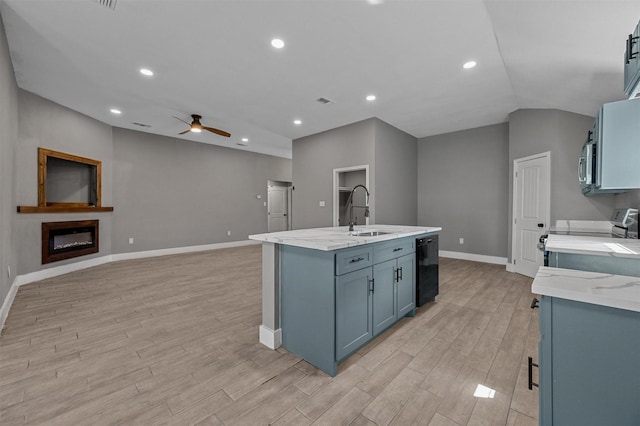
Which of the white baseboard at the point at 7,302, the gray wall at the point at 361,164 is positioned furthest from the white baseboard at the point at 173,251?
the gray wall at the point at 361,164

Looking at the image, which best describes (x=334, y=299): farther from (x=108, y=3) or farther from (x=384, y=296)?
(x=108, y=3)

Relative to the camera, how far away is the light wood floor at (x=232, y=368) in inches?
58.8

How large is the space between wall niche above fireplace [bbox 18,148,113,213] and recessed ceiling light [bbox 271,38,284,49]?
14.0 feet

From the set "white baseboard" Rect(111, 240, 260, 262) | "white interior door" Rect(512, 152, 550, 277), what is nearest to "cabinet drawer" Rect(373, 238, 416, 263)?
"white interior door" Rect(512, 152, 550, 277)

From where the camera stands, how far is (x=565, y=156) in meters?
3.92

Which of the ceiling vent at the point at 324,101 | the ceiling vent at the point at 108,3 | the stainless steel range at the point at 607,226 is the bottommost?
the stainless steel range at the point at 607,226

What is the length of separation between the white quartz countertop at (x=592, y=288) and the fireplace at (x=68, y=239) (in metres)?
6.19

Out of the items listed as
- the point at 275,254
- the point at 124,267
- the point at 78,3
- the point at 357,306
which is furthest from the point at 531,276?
the point at 124,267

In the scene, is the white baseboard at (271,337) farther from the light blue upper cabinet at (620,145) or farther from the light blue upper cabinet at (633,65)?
the light blue upper cabinet at (633,65)

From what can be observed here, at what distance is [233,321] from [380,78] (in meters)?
3.45

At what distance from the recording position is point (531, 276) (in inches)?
167

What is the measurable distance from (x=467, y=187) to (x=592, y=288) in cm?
522

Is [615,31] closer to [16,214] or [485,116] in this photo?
[485,116]

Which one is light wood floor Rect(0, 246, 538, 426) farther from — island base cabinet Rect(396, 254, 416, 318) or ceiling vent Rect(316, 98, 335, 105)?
ceiling vent Rect(316, 98, 335, 105)
